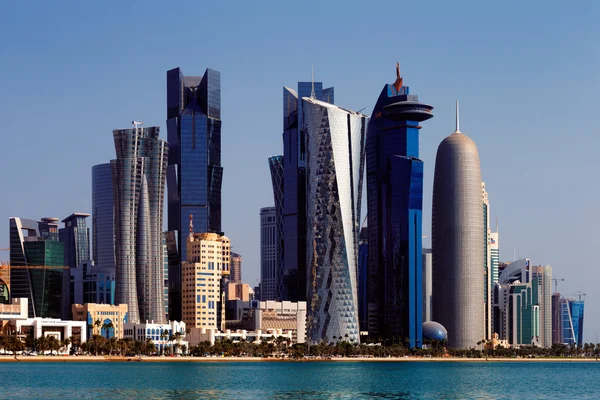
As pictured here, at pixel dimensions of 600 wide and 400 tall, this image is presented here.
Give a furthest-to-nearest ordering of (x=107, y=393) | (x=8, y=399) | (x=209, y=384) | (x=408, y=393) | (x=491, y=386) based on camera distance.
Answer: (x=491, y=386)
(x=209, y=384)
(x=408, y=393)
(x=107, y=393)
(x=8, y=399)

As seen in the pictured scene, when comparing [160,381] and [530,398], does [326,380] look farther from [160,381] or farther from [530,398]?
[530,398]

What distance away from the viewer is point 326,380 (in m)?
198

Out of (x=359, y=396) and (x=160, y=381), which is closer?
(x=359, y=396)

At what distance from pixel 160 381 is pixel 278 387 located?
880 inches

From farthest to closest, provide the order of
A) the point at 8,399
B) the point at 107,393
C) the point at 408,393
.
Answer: the point at 408,393 → the point at 107,393 → the point at 8,399

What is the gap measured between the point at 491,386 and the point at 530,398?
31.8 metres

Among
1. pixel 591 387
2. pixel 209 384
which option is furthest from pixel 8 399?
pixel 591 387

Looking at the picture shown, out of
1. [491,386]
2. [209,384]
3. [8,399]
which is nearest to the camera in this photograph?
[8,399]

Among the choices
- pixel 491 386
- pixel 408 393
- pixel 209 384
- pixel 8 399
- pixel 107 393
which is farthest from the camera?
pixel 491 386

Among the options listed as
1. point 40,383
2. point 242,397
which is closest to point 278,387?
point 242,397

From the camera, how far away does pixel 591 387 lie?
198 m

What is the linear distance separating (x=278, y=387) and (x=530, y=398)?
39.1 metres

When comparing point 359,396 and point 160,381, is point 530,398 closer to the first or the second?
point 359,396

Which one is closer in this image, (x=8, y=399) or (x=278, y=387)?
(x=8, y=399)
